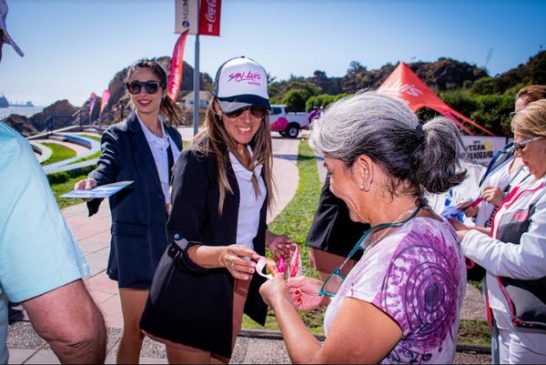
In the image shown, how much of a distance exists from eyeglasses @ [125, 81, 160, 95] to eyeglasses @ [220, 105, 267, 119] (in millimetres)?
1351

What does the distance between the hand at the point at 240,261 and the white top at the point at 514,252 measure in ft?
4.22

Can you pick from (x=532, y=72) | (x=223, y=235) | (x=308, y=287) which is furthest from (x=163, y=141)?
(x=532, y=72)

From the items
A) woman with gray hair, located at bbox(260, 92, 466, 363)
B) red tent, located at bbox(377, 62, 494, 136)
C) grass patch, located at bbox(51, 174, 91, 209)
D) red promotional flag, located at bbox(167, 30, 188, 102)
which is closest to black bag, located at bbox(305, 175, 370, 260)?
woman with gray hair, located at bbox(260, 92, 466, 363)

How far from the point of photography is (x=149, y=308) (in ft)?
6.43

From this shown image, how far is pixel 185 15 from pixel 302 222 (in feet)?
14.2

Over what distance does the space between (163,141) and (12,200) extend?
79.9 inches

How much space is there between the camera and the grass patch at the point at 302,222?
3703 mm

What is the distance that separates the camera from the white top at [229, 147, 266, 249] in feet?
6.93

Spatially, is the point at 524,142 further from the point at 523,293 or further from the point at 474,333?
the point at 474,333

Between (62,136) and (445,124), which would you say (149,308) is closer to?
(445,124)

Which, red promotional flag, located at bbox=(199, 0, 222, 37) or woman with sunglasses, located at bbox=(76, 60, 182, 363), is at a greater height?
red promotional flag, located at bbox=(199, 0, 222, 37)

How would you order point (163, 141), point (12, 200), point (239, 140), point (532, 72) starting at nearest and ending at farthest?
point (12, 200) → point (239, 140) → point (163, 141) → point (532, 72)

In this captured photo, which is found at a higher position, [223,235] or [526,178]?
[526,178]

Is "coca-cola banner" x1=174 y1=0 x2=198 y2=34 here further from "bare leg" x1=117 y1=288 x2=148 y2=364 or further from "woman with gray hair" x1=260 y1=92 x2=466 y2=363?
"woman with gray hair" x1=260 y1=92 x2=466 y2=363
